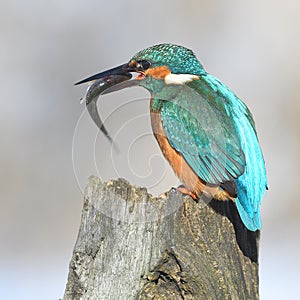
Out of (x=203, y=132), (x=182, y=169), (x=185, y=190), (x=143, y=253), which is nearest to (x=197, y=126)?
(x=203, y=132)

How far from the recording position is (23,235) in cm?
614

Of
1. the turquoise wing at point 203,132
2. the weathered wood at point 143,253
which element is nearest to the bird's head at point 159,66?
the turquoise wing at point 203,132

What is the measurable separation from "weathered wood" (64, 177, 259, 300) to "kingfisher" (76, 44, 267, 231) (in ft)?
1.33

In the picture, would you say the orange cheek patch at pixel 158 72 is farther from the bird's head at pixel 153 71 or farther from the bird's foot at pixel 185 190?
the bird's foot at pixel 185 190

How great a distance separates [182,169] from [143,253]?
1021mm

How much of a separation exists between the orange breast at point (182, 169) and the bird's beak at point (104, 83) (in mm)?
191

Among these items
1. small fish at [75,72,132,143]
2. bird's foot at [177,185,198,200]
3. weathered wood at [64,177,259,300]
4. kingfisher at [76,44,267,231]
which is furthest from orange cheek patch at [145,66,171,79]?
weathered wood at [64,177,259,300]

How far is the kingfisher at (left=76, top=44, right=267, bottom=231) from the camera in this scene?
339 centimetres

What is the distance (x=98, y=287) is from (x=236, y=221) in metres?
0.72

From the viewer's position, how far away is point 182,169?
3623 millimetres

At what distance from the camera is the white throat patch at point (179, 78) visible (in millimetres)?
3768

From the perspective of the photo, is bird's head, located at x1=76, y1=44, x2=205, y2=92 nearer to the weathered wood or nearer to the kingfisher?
the kingfisher

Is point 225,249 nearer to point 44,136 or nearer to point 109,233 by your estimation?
point 109,233

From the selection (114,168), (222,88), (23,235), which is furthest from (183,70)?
(23,235)
